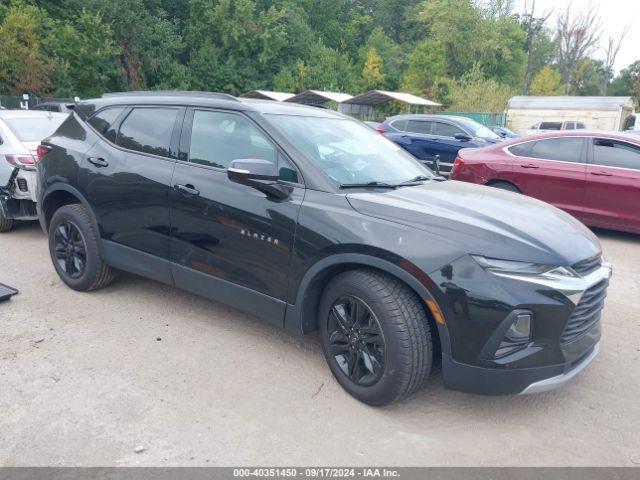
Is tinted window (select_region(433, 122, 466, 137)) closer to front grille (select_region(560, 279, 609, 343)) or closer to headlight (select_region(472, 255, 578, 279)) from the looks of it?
front grille (select_region(560, 279, 609, 343))

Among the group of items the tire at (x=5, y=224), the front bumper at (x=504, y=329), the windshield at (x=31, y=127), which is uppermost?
the windshield at (x=31, y=127)

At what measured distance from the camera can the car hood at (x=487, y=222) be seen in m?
2.86

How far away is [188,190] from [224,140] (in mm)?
448

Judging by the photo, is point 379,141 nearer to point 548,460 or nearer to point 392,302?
point 392,302

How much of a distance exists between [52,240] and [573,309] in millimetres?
4383

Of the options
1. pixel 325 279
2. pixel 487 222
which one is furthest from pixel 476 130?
pixel 325 279

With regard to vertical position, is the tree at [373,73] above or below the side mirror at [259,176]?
above

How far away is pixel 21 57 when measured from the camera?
26109 mm

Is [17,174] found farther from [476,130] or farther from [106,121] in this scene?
[476,130]

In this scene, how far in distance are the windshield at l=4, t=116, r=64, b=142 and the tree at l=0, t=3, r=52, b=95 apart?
22.6m

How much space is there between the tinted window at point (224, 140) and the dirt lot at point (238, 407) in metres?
1.35

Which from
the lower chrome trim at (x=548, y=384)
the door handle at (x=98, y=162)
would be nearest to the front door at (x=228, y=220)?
the door handle at (x=98, y=162)

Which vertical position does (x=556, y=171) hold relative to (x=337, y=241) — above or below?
above

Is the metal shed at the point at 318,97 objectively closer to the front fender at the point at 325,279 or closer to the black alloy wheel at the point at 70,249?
the black alloy wheel at the point at 70,249
